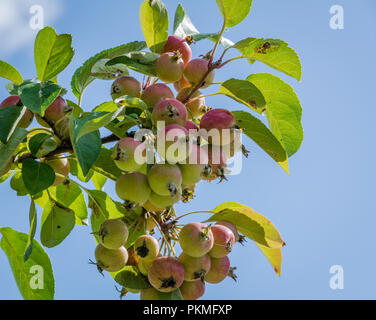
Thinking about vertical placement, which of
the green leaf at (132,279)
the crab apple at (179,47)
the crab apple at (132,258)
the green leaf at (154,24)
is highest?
the green leaf at (154,24)

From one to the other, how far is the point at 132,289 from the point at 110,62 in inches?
35.8

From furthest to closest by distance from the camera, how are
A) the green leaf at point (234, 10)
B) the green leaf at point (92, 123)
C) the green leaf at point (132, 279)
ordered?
the green leaf at point (234, 10) → the green leaf at point (132, 279) → the green leaf at point (92, 123)

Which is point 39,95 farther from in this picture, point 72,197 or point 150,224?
point 72,197

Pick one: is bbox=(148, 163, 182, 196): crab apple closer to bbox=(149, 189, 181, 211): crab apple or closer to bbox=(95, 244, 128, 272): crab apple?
bbox=(149, 189, 181, 211): crab apple

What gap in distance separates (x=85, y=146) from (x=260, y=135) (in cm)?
73

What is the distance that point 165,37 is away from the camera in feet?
6.40

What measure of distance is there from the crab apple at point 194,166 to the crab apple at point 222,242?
11.7 inches

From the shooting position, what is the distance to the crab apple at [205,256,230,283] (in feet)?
5.88

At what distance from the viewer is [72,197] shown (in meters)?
2.28

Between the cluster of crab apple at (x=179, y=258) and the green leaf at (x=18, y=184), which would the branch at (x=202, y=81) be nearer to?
the cluster of crab apple at (x=179, y=258)

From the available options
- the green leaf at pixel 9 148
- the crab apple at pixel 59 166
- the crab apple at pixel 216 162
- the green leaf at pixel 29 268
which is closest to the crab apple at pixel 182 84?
the crab apple at pixel 216 162

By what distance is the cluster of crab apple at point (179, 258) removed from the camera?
1.66 metres
